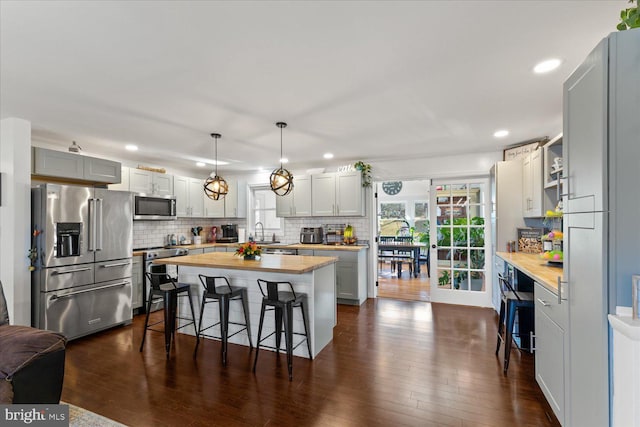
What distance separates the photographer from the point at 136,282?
439 cm

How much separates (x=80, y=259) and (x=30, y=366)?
2.27m

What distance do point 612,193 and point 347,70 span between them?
5.58 feet

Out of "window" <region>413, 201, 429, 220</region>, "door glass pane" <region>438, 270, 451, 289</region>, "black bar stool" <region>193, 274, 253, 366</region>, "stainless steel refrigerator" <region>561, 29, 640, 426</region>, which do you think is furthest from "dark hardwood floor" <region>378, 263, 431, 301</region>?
"stainless steel refrigerator" <region>561, 29, 640, 426</region>

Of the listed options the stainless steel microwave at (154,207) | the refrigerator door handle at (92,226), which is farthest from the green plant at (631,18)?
the stainless steel microwave at (154,207)

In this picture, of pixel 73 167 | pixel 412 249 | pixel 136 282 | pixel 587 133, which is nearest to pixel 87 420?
pixel 136 282

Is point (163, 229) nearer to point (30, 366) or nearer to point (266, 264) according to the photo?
point (266, 264)

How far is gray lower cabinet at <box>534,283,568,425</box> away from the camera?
177cm

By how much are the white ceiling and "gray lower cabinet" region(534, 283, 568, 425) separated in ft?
5.36

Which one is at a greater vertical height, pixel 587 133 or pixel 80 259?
pixel 587 133

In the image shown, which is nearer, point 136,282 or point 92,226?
point 92,226

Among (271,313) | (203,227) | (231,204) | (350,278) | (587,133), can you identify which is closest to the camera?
(587,133)

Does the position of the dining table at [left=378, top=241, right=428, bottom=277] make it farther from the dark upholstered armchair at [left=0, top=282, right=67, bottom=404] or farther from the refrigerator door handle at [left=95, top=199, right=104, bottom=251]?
the dark upholstered armchair at [left=0, top=282, right=67, bottom=404]

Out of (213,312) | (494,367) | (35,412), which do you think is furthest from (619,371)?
(213,312)

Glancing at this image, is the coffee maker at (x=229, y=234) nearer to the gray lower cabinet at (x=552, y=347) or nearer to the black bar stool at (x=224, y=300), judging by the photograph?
the black bar stool at (x=224, y=300)
